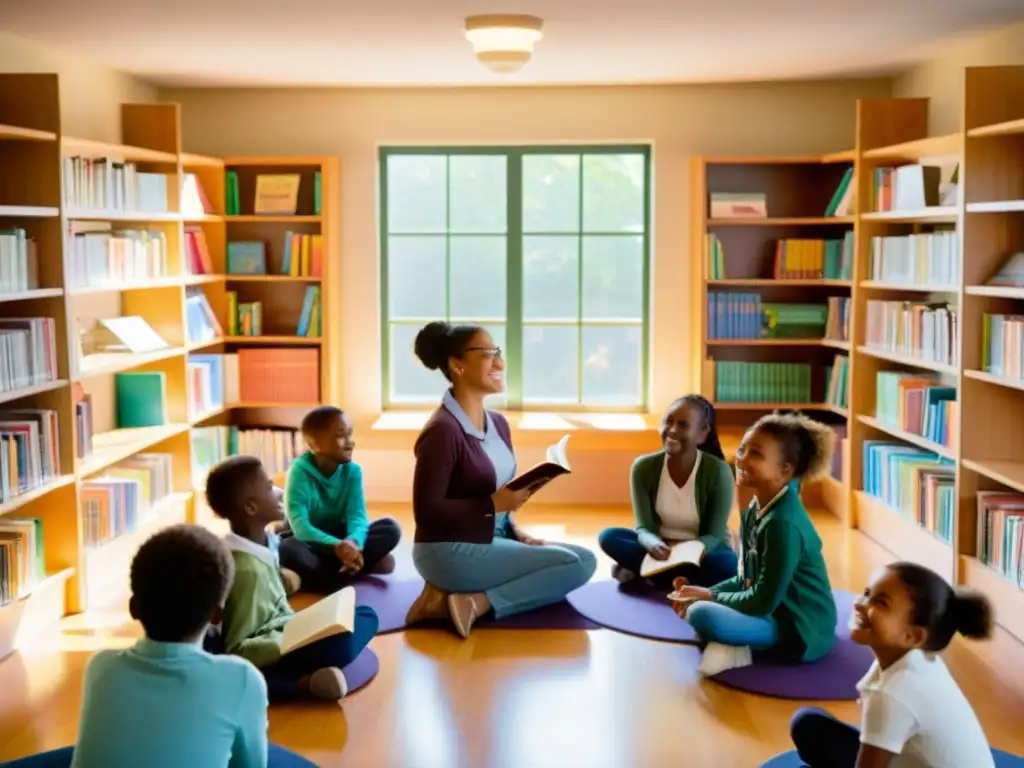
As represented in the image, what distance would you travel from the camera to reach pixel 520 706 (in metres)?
4.19

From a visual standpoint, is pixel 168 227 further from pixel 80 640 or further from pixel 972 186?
pixel 972 186

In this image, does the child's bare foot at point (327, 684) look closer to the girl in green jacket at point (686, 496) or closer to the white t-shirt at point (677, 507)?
the girl in green jacket at point (686, 496)

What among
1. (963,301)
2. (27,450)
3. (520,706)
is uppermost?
(963,301)

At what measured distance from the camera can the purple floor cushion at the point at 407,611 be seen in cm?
508

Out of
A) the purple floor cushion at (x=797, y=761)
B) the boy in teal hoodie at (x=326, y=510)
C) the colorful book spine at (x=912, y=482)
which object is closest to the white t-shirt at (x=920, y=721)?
the purple floor cushion at (x=797, y=761)

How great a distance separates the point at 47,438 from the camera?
517 cm

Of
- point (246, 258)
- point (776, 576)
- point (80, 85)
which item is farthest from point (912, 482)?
point (80, 85)

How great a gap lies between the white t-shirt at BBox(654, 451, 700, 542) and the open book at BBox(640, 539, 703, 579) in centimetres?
11

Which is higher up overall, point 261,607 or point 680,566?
point 261,607

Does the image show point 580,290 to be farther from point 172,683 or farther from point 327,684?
point 172,683

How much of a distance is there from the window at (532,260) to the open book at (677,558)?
3038 millimetres

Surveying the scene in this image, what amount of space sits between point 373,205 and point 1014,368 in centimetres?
436

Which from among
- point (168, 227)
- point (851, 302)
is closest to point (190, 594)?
point (168, 227)

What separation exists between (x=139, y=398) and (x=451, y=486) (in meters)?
2.55
